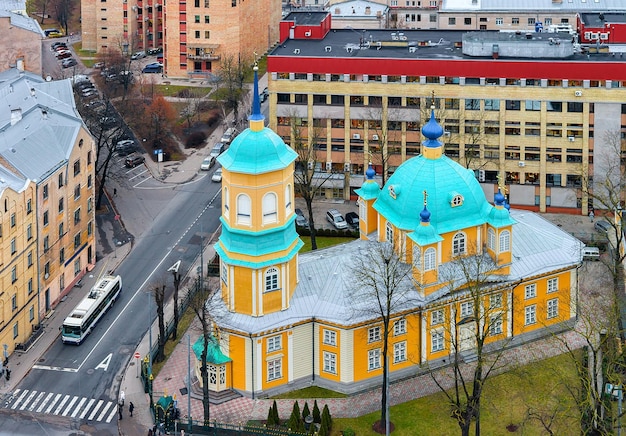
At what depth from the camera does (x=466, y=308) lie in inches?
4156

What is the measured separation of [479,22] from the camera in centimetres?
19250

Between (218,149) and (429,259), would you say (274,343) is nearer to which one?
(429,259)

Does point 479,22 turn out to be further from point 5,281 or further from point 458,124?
point 5,281

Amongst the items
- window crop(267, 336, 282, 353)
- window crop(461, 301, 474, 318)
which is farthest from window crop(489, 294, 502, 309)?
window crop(267, 336, 282, 353)

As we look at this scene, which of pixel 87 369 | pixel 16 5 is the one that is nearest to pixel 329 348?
pixel 87 369

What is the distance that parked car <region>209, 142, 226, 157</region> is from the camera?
548 feet

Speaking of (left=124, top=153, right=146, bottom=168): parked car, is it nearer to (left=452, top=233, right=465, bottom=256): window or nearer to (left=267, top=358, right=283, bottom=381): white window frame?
(left=267, top=358, right=283, bottom=381): white window frame

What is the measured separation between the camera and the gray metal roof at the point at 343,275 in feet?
328

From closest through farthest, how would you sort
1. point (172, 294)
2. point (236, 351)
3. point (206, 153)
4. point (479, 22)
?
1. point (236, 351)
2. point (172, 294)
3. point (206, 153)
4. point (479, 22)

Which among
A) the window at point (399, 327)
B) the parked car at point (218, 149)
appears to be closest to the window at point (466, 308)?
the window at point (399, 327)

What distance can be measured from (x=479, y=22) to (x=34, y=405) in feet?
397

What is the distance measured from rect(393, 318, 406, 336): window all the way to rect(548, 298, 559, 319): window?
59.6 ft

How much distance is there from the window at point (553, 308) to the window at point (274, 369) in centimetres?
3028

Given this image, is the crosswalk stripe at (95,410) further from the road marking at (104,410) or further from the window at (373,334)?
the window at (373,334)
